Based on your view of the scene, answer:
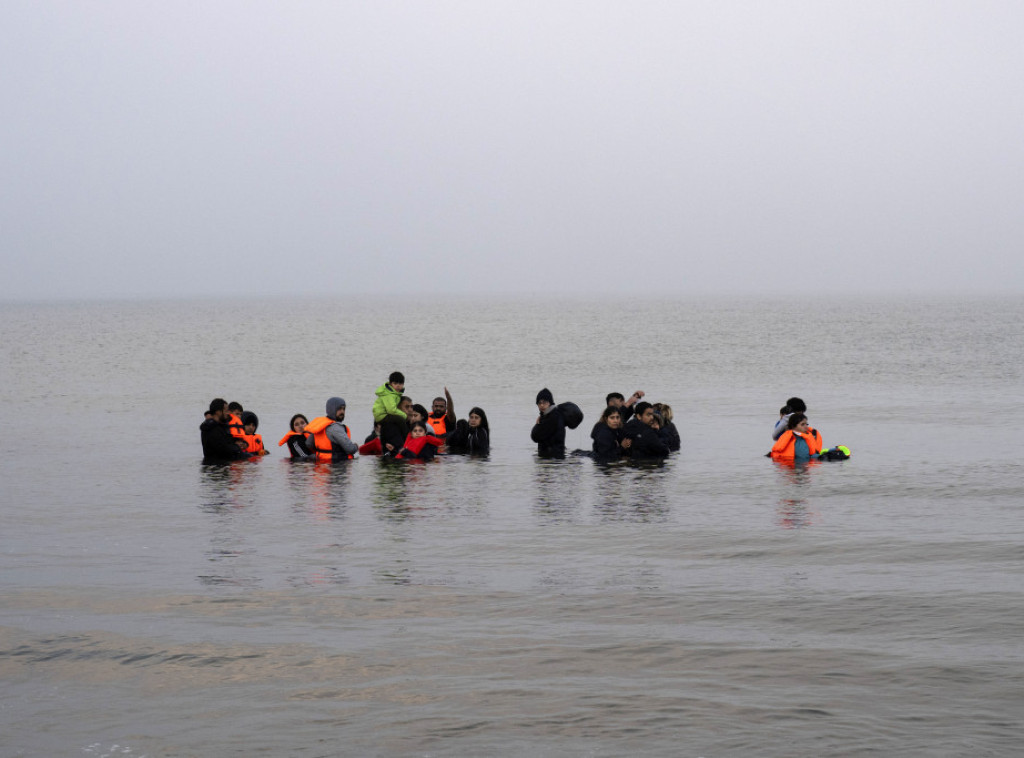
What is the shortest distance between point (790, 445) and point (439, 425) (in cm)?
623

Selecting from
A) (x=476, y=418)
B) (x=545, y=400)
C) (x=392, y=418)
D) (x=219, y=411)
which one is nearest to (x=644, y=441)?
(x=545, y=400)

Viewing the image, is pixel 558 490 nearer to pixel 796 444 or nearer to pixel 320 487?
pixel 320 487

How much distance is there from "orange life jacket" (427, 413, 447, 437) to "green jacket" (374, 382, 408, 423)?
4.06 feet

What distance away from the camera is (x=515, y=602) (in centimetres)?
968

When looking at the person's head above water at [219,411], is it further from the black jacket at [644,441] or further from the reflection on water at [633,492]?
the black jacket at [644,441]

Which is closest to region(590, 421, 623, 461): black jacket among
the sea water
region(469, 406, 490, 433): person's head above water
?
the sea water

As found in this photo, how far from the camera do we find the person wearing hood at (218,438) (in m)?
18.9

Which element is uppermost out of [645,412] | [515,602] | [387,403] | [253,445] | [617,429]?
[387,403]

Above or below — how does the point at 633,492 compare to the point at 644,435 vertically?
below

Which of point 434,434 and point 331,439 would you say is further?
point 434,434

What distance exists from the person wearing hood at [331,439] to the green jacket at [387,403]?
25.2 inches

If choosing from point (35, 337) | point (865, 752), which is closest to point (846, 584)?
point (865, 752)

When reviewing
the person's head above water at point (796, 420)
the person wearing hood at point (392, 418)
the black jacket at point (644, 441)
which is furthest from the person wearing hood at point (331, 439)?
the person's head above water at point (796, 420)

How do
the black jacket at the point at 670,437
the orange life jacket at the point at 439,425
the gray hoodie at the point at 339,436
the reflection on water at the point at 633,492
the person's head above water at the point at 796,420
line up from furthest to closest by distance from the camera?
the orange life jacket at the point at 439,425
the black jacket at the point at 670,437
the gray hoodie at the point at 339,436
the person's head above water at the point at 796,420
the reflection on water at the point at 633,492
